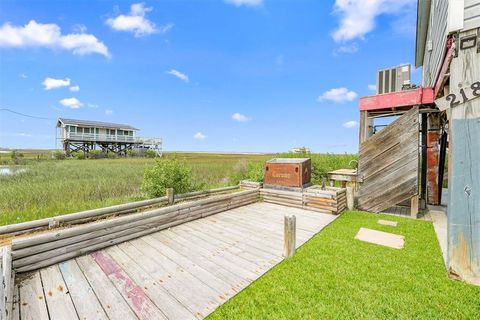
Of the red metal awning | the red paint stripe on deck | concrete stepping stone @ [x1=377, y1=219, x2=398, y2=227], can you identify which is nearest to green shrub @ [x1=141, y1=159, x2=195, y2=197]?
the red paint stripe on deck

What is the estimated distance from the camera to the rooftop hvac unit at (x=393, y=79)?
7.25m

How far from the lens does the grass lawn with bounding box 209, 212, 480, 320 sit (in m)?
2.55

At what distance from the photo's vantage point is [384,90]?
294 inches

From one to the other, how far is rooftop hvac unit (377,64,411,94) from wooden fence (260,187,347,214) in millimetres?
3772

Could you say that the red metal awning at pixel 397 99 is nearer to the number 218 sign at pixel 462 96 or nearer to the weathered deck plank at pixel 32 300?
the number 218 sign at pixel 462 96

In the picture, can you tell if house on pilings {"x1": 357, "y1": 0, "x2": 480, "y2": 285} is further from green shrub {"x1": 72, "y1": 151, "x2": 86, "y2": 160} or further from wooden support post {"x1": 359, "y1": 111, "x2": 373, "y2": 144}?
green shrub {"x1": 72, "y1": 151, "x2": 86, "y2": 160}

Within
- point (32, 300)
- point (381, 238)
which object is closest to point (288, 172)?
point (381, 238)

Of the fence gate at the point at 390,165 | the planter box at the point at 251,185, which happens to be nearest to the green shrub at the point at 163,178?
the planter box at the point at 251,185

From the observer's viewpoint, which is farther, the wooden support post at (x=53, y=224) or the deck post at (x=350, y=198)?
the deck post at (x=350, y=198)

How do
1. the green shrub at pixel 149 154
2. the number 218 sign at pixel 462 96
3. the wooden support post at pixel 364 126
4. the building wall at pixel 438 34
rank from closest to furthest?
1. the number 218 sign at pixel 462 96
2. the building wall at pixel 438 34
3. the wooden support post at pixel 364 126
4. the green shrub at pixel 149 154

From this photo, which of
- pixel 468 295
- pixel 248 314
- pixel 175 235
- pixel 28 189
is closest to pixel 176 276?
pixel 248 314

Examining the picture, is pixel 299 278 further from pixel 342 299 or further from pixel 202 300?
pixel 202 300

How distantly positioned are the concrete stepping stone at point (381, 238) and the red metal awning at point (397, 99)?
401 centimetres

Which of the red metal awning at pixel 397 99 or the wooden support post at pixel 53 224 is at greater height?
the red metal awning at pixel 397 99
